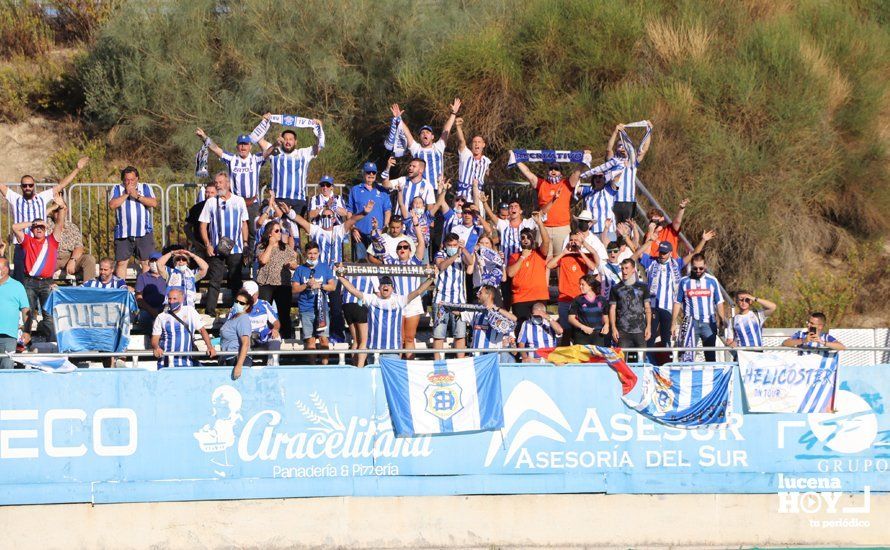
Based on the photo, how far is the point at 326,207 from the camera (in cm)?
1552

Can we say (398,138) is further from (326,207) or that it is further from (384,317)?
(384,317)

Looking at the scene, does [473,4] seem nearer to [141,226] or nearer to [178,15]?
[178,15]

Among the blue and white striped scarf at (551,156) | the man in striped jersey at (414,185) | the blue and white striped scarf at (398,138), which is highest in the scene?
the blue and white striped scarf at (398,138)

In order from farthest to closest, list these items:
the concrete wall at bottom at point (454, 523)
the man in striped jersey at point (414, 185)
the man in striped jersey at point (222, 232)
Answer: the man in striped jersey at point (414, 185) < the man in striped jersey at point (222, 232) < the concrete wall at bottom at point (454, 523)

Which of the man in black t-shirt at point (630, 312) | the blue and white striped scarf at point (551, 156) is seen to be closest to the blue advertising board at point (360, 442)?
the man in black t-shirt at point (630, 312)

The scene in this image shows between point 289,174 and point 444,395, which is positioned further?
point 289,174

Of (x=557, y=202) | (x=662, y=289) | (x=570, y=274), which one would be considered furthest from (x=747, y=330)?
(x=557, y=202)

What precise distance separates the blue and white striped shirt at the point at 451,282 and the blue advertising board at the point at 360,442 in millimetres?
2226

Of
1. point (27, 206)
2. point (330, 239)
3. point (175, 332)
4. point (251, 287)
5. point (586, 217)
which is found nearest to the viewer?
point (175, 332)

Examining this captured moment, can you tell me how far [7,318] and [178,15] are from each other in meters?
14.2

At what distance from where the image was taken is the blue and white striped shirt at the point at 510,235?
15.3 metres

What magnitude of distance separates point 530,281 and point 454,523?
11.7ft

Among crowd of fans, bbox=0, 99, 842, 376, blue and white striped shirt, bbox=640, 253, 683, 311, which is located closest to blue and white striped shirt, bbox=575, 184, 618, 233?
crowd of fans, bbox=0, 99, 842, 376

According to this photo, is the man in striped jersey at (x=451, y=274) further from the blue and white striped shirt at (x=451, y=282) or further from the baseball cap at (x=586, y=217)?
the baseball cap at (x=586, y=217)
